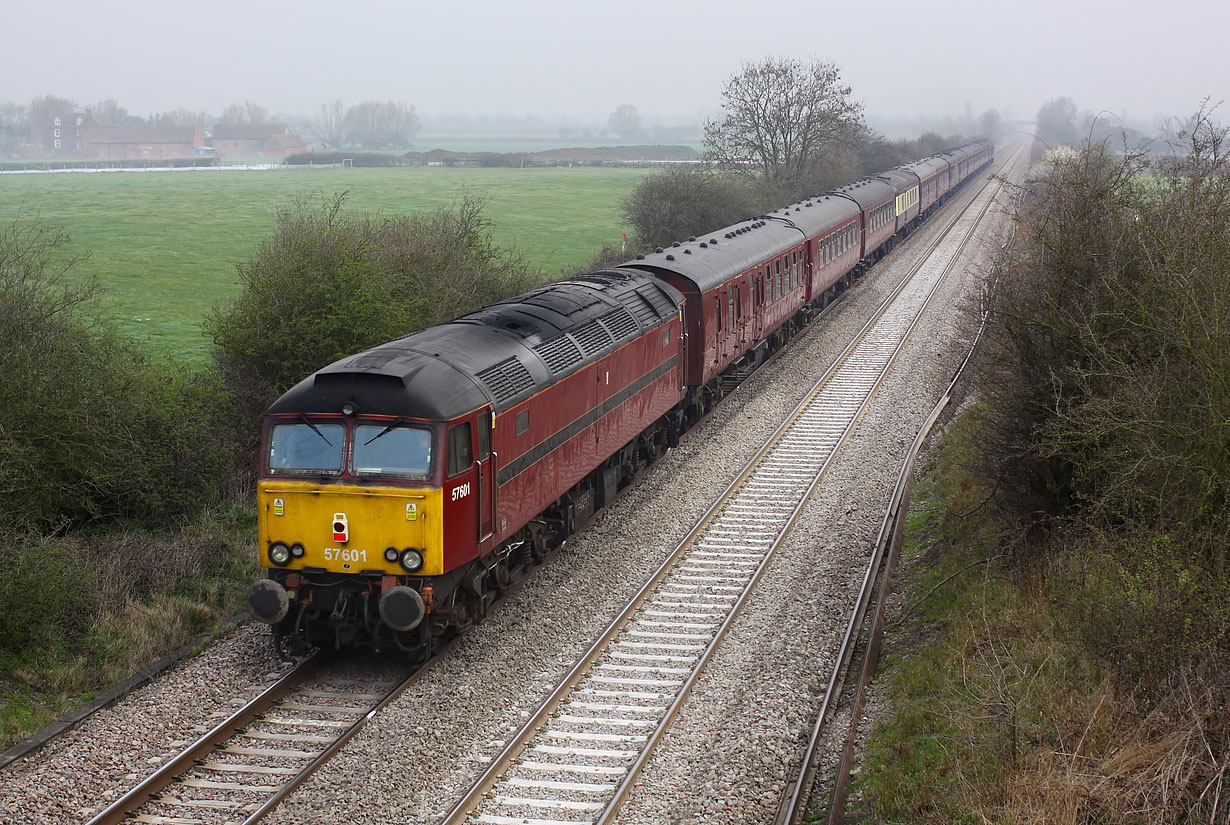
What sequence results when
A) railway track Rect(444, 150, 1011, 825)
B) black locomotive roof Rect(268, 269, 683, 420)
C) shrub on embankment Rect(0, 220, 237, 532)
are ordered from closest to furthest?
railway track Rect(444, 150, 1011, 825) → black locomotive roof Rect(268, 269, 683, 420) → shrub on embankment Rect(0, 220, 237, 532)

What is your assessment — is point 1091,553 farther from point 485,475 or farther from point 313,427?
point 313,427

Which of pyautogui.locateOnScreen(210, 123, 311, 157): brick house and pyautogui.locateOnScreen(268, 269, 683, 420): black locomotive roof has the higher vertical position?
pyautogui.locateOnScreen(210, 123, 311, 157): brick house

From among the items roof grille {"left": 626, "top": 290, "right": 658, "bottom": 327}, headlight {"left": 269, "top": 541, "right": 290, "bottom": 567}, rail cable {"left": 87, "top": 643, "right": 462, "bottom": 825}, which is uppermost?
roof grille {"left": 626, "top": 290, "right": 658, "bottom": 327}

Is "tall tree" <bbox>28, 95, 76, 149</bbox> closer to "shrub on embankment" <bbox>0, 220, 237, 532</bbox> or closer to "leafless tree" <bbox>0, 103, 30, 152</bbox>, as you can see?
"leafless tree" <bbox>0, 103, 30, 152</bbox>

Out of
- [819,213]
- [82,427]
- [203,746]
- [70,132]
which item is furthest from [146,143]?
[203,746]

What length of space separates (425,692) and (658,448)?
9936 mm

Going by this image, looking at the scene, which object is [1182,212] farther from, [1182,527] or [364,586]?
[364,586]

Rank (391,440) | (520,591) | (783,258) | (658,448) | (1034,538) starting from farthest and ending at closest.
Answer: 1. (783,258)
2. (658,448)
3. (520,591)
4. (1034,538)
5. (391,440)

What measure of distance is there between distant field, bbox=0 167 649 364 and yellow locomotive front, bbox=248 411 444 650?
609 inches

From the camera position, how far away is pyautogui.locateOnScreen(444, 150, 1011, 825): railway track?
942cm

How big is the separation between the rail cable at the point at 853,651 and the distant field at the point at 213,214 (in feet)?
54.2

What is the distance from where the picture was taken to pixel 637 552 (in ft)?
51.7

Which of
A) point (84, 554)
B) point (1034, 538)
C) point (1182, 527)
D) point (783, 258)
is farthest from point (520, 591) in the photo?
point (783, 258)

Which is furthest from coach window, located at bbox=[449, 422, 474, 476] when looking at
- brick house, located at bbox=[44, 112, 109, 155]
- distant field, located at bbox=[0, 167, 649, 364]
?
brick house, located at bbox=[44, 112, 109, 155]
